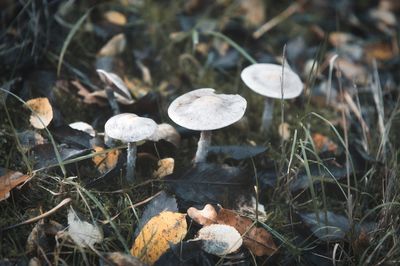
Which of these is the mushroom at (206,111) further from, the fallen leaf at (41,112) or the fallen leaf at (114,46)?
the fallen leaf at (114,46)

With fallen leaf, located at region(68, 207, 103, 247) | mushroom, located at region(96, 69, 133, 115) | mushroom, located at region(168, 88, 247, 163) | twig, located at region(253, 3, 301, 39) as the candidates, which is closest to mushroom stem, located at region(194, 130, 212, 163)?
mushroom, located at region(168, 88, 247, 163)

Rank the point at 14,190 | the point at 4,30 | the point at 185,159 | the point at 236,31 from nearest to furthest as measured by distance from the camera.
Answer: the point at 14,190, the point at 185,159, the point at 4,30, the point at 236,31

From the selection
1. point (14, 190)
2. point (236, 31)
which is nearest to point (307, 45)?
point (236, 31)

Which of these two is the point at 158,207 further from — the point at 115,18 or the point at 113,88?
the point at 115,18

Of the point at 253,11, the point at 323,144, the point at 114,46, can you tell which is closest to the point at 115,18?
the point at 114,46

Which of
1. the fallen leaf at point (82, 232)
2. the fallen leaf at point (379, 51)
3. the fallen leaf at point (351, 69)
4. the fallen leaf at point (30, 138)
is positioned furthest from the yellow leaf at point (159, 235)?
the fallen leaf at point (379, 51)

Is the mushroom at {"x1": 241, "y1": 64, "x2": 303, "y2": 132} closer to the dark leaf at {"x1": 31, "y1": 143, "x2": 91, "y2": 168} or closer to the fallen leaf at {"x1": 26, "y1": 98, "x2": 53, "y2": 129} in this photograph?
the dark leaf at {"x1": 31, "y1": 143, "x2": 91, "y2": 168}

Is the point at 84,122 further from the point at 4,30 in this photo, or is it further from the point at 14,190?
the point at 4,30
